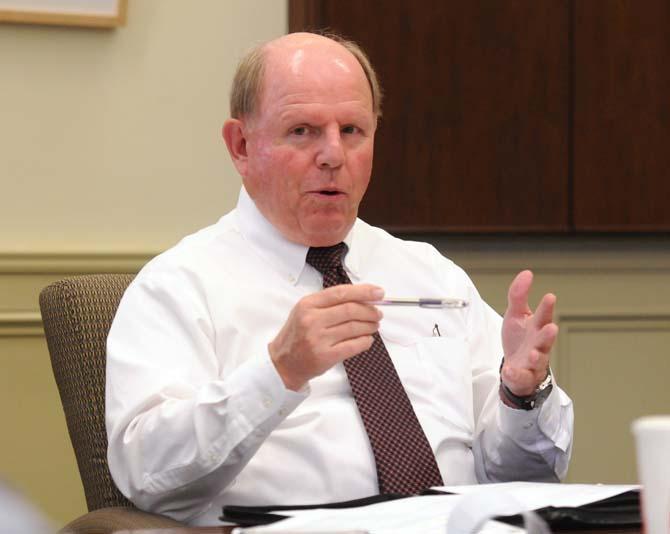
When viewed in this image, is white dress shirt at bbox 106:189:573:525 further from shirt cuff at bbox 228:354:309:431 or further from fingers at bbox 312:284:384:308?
fingers at bbox 312:284:384:308

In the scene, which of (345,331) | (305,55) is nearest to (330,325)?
(345,331)

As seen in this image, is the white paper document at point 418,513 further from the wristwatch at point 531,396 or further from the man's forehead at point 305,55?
the man's forehead at point 305,55

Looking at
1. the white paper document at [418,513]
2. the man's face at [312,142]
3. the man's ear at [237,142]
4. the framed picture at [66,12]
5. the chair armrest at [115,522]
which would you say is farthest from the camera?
the framed picture at [66,12]

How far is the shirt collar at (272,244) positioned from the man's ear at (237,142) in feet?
0.16

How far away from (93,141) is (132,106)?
0.14m

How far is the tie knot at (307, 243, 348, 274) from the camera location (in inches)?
73.8

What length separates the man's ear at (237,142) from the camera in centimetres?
193

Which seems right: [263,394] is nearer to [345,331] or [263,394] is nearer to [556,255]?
[345,331]

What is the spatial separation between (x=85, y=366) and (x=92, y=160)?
1.29 metres

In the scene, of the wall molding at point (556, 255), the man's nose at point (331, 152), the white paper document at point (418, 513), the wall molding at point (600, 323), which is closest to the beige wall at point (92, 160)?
the wall molding at point (556, 255)

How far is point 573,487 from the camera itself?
1.35 meters

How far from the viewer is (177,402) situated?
1.58 m

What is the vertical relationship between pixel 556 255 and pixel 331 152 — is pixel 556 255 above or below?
below

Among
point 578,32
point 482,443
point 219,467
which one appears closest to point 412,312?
point 482,443
